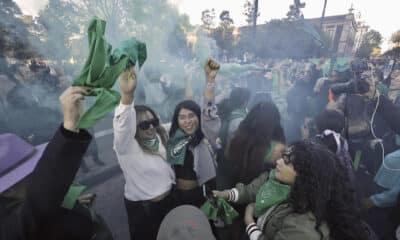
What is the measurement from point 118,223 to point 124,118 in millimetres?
2158

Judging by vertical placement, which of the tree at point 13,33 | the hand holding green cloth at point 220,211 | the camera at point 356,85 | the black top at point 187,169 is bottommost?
the hand holding green cloth at point 220,211

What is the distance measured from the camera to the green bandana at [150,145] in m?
1.81

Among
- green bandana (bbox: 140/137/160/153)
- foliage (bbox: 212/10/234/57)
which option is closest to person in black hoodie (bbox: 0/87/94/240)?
green bandana (bbox: 140/137/160/153)

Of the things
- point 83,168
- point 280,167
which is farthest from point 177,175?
point 83,168

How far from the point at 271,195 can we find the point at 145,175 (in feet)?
3.22

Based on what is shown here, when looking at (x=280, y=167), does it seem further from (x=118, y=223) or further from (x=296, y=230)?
(x=118, y=223)

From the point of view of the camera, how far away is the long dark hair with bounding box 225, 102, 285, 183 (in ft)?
6.35

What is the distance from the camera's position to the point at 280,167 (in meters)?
1.43

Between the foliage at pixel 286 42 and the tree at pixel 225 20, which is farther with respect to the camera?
the foliage at pixel 286 42

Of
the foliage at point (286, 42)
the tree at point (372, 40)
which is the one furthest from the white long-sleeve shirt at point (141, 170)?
the tree at point (372, 40)

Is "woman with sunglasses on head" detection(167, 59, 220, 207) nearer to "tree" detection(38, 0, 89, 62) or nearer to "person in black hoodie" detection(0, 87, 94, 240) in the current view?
"person in black hoodie" detection(0, 87, 94, 240)

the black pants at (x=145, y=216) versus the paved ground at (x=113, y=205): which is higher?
the black pants at (x=145, y=216)

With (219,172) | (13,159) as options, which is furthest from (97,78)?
(219,172)

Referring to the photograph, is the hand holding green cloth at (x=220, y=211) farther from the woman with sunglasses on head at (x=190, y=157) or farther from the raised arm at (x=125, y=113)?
the raised arm at (x=125, y=113)
